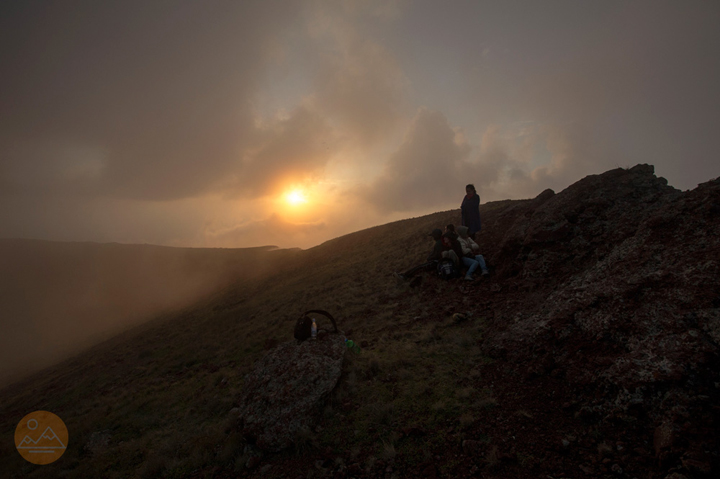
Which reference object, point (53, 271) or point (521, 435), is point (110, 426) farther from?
point (53, 271)

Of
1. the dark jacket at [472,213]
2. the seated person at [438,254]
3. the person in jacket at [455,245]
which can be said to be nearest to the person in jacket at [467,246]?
the person in jacket at [455,245]

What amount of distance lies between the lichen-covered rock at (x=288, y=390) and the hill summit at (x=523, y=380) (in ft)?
0.82

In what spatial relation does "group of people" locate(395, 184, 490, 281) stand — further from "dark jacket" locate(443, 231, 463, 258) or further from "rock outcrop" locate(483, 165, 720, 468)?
"rock outcrop" locate(483, 165, 720, 468)

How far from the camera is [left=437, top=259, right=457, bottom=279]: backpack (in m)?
12.3

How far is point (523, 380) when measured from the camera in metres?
5.77

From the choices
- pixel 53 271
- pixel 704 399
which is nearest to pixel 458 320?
pixel 704 399

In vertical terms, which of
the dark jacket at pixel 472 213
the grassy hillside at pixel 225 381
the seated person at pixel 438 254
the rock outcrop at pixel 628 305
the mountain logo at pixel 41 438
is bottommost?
the mountain logo at pixel 41 438

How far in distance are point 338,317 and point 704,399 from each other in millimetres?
11629

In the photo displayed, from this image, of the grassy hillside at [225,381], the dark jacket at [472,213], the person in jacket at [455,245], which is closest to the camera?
the grassy hillside at [225,381]

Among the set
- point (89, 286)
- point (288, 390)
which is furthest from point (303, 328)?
point (89, 286)

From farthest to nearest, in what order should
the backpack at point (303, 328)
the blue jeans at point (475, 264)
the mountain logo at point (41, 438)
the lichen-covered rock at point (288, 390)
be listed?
1. the blue jeans at point (475, 264)
2. the mountain logo at point (41, 438)
3. the backpack at point (303, 328)
4. the lichen-covered rock at point (288, 390)

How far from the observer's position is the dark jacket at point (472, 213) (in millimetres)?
13422

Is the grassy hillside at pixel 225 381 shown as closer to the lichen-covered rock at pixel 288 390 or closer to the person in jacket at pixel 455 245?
the lichen-covered rock at pixel 288 390

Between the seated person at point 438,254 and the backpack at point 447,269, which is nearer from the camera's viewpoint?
the backpack at point 447,269
